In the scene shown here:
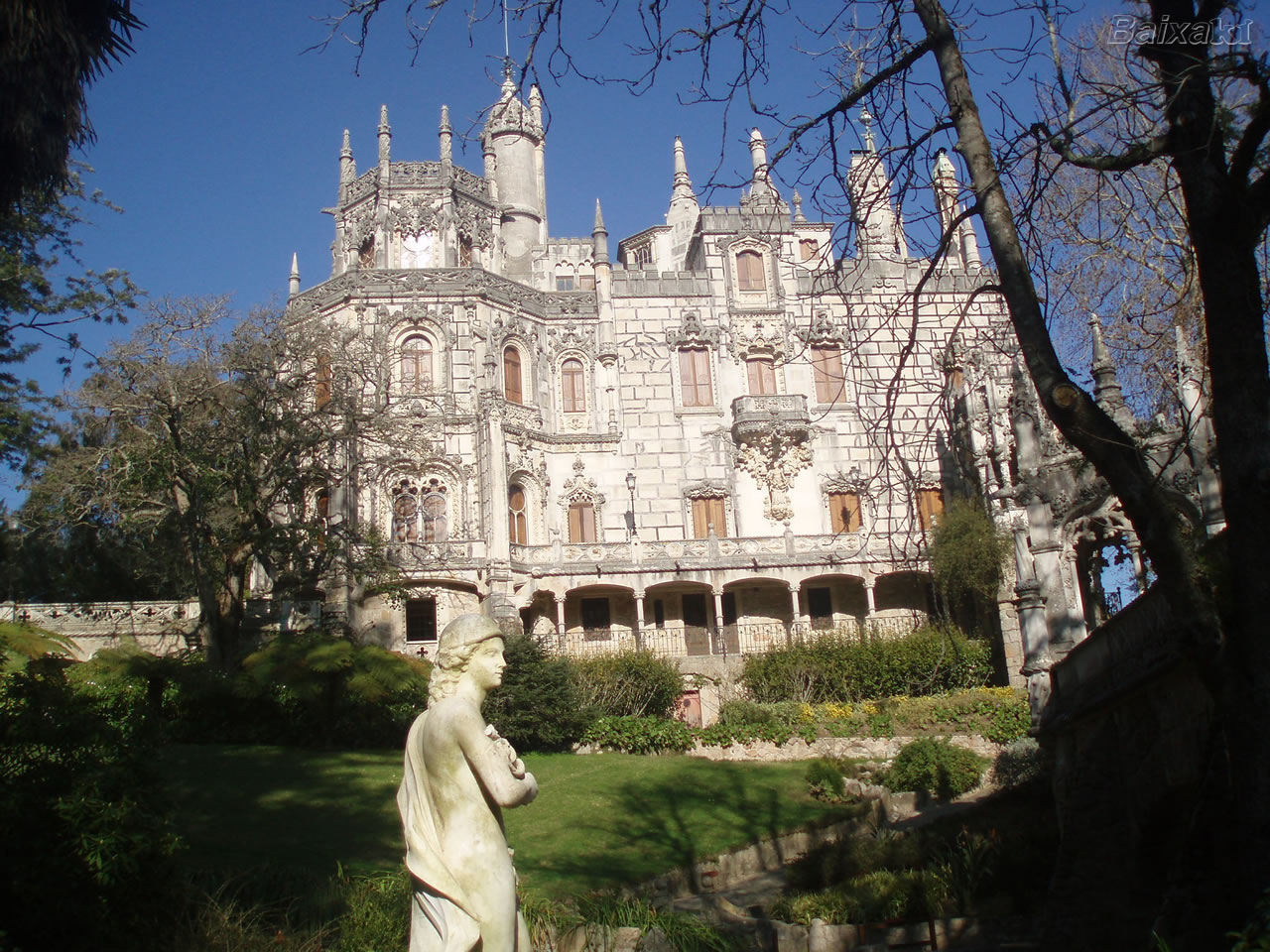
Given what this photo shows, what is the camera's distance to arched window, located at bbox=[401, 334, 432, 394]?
1409 inches

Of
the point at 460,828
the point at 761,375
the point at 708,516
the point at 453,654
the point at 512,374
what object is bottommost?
the point at 460,828

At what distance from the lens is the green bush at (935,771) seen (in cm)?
2123

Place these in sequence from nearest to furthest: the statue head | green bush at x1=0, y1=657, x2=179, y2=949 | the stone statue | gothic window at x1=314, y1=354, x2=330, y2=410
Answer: the stone statue → the statue head → green bush at x1=0, y1=657, x2=179, y2=949 → gothic window at x1=314, y1=354, x2=330, y2=410

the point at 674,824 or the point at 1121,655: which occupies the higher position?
the point at 1121,655

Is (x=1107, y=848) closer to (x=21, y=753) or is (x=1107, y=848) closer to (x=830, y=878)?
(x=830, y=878)

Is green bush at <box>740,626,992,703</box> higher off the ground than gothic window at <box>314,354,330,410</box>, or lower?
lower

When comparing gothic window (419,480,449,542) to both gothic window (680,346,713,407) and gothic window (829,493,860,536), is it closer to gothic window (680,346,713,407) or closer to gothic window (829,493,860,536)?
gothic window (680,346,713,407)

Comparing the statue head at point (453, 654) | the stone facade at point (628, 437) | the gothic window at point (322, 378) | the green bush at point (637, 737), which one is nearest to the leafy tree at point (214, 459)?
the gothic window at point (322, 378)

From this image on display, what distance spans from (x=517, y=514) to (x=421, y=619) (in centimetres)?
499

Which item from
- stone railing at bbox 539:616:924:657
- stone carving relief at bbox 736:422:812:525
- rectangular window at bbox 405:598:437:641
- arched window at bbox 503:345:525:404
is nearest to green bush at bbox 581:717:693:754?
stone railing at bbox 539:616:924:657

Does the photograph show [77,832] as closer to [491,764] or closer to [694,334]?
[491,764]

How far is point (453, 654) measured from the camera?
5367 millimetres

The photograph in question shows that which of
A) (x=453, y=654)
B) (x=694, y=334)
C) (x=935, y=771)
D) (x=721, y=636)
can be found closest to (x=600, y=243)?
(x=694, y=334)

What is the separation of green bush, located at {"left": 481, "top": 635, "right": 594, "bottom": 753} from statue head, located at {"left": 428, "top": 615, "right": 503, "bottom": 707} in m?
18.7
